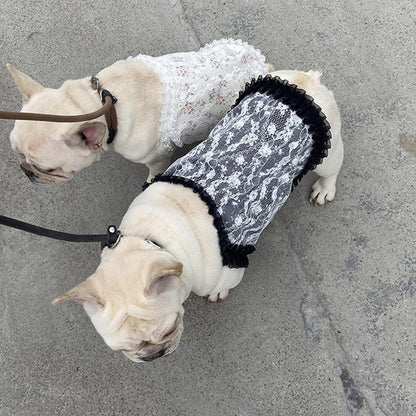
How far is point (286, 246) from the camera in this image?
3.13 m

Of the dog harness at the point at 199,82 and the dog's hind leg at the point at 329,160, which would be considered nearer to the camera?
the dog's hind leg at the point at 329,160

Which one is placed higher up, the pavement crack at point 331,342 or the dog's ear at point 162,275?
the dog's ear at point 162,275

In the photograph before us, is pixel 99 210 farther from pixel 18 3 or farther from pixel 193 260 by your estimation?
pixel 18 3

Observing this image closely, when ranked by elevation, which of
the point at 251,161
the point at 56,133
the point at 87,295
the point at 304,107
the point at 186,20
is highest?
the point at 304,107

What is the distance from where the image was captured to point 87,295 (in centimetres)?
184

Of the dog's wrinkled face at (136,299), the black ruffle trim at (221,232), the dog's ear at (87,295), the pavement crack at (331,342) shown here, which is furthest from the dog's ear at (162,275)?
the pavement crack at (331,342)

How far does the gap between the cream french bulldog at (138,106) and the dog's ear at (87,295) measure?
0.87 meters

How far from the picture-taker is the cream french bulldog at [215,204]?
1950 mm

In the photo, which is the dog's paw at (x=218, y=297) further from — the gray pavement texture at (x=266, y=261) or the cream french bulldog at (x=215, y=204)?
the cream french bulldog at (x=215, y=204)

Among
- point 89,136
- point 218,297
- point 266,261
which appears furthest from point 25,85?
point 266,261

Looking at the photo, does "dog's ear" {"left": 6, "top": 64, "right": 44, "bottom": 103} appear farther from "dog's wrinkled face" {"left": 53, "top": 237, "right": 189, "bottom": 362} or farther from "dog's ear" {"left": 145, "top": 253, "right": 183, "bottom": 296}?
Result: "dog's ear" {"left": 145, "top": 253, "right": 183, "bottom": 296}

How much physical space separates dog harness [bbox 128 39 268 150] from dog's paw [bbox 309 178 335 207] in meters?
0.86

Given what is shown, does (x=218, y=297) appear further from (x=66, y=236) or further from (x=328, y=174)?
(x=66, y=236)

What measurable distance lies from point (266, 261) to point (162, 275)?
58.7 inches
